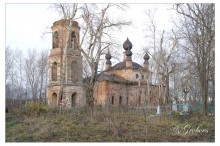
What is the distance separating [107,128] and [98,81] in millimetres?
16990

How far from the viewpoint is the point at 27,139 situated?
9492 millimetres

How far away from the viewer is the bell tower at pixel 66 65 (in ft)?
52.2

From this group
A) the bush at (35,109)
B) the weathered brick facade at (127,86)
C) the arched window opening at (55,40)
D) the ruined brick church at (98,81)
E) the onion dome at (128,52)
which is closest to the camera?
the bush at (35,109)

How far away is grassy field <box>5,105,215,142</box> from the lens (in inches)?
374

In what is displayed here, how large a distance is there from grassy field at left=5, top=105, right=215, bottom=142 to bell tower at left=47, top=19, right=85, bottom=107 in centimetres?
307

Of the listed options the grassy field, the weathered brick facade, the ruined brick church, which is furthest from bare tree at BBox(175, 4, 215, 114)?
the weathered brick facade

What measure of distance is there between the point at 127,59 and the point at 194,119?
20.3 metres

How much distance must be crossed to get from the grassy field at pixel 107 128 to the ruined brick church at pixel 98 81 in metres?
3.31

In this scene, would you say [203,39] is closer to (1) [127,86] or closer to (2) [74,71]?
(2) [74,71]

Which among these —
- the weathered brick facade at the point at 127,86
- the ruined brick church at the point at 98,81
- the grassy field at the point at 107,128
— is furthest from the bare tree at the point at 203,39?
the weathered brick facade at the point at 127,86

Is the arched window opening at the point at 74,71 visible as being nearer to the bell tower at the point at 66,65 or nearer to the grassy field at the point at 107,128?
the bell tower at the point at 66,65

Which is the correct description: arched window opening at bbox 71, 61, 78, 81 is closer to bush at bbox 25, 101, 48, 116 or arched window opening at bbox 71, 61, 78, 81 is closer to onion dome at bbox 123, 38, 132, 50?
bush at bbox 25, 101, 48, 116
